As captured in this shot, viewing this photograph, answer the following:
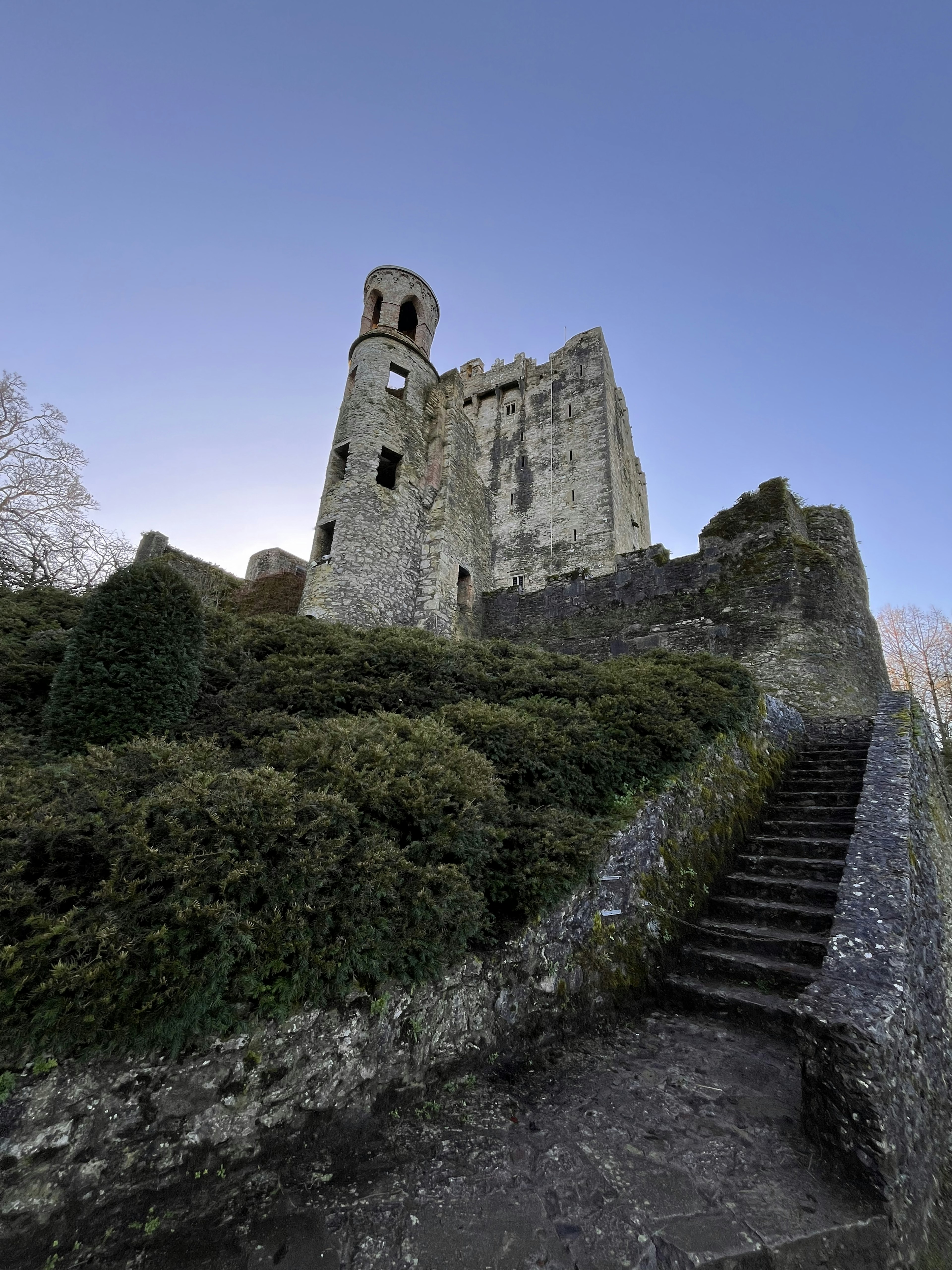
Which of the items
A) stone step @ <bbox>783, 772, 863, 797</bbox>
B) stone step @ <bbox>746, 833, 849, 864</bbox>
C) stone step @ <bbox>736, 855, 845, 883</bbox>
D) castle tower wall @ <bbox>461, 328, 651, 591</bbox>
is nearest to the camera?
stone step @ <bbox>736, 855, 845, 883</bbox>

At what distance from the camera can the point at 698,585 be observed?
12352mm

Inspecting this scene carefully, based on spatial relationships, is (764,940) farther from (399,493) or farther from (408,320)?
(408,320)

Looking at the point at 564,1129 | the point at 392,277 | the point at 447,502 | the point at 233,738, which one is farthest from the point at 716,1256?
the point at 392,277

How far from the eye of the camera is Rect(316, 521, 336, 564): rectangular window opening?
12820 mm

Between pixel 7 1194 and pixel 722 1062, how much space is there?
3449 millimetres

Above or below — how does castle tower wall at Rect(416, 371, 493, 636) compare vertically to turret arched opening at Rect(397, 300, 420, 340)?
below

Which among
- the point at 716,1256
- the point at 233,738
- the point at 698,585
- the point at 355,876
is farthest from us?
the point at 698,585

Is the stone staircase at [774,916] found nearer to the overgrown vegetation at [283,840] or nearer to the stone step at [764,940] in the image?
the stone step at [764,940]

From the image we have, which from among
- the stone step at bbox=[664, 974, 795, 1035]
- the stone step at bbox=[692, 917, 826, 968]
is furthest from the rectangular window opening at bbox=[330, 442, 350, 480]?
the stone step at bbox=[664, 974, 795, 1035]

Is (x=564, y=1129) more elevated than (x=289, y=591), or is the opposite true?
(x=289, y=591)

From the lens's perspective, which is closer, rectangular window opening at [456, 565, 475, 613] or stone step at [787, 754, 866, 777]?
stone step at [787, 754, 866, 777]

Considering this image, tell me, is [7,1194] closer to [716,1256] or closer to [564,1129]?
[564,1129]

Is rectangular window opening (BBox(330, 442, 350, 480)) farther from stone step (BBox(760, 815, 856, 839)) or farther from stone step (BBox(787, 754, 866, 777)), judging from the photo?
stone step (BBox(760, 815, 856, 839))

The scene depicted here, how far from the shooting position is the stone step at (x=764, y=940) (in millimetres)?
3873
